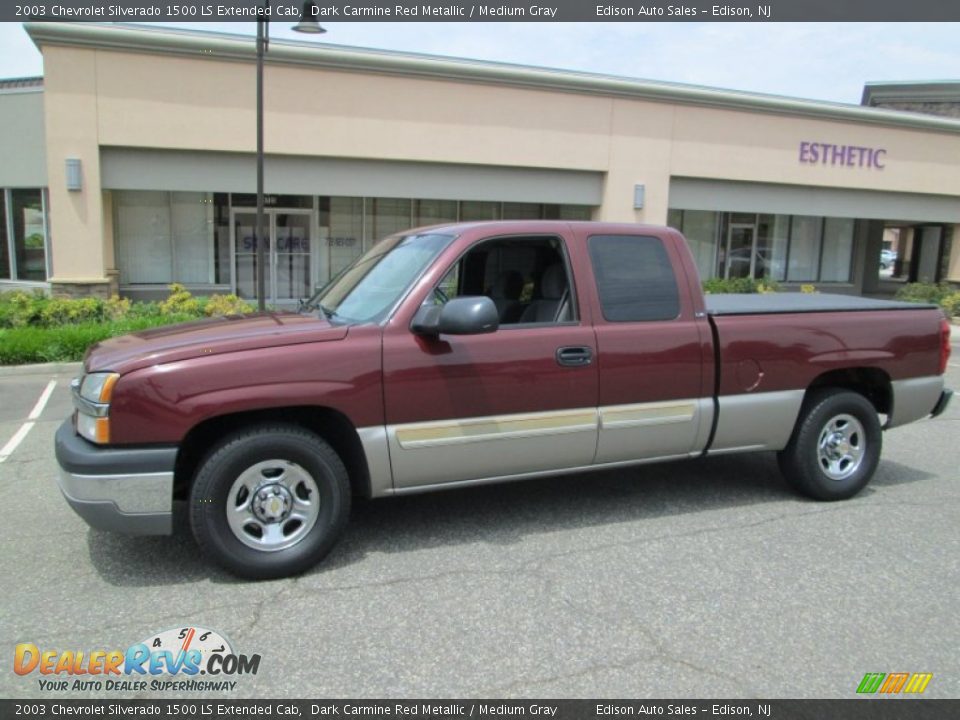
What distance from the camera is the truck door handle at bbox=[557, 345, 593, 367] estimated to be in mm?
4473

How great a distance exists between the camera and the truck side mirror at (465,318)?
3.95 metres

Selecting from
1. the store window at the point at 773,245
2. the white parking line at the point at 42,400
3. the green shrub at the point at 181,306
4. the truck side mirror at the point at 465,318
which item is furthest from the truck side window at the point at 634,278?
the store window at the point at 773,245

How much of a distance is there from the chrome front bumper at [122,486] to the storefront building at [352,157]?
42.6 feet

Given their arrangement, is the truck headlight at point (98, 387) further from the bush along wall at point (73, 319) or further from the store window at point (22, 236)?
the store window at point (22, 236)

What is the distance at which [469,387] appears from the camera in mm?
4266

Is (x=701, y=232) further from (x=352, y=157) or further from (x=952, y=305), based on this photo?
(x=352, y=157)

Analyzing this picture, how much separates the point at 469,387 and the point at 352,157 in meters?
13.3

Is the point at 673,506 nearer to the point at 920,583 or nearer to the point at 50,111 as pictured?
the point at 920,583

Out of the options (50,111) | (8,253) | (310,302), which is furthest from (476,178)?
(310,302)

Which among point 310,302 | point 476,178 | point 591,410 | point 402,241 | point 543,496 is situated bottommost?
point 543,496

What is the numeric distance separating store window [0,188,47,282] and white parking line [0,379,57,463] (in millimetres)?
10360

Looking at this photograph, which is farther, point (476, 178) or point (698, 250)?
point (698, 250)
